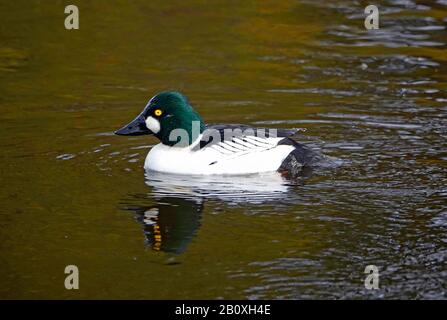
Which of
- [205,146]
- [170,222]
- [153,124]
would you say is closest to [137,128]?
[153,124]

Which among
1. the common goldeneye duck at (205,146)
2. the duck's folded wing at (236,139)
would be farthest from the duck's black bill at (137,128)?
the duck's folded wing at (236,139)

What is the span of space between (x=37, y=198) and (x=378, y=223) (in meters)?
3.09

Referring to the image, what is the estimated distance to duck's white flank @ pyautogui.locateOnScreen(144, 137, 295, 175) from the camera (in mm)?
10219

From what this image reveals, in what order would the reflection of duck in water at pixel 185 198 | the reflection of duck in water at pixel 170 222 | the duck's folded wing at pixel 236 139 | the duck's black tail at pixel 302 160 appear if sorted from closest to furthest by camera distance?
1. the reflection of duck in water at pixel 170 222
2. the reflection of duck in water at pixel 185 198
3. the duck's folded wing at pixel 236 139
4. the duck's black tail at pixel 302 160

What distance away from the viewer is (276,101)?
13.2 m

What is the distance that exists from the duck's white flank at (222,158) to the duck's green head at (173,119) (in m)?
0.09

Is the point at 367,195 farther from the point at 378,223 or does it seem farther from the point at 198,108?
the point at 198,108

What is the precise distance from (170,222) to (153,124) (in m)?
1.71

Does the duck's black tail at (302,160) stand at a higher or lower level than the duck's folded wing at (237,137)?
lower

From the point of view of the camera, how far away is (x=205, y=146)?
10.3m

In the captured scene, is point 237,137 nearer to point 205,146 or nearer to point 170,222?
point 205,146

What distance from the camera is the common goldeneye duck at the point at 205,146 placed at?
10.2 metres

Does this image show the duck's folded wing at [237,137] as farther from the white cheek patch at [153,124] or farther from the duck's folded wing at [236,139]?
the white cheek patch at [153,124]
